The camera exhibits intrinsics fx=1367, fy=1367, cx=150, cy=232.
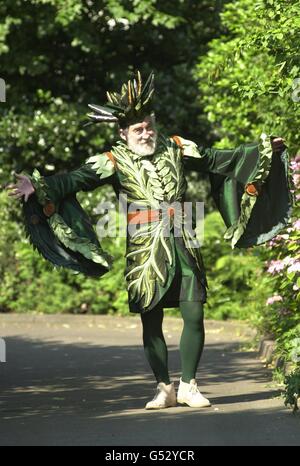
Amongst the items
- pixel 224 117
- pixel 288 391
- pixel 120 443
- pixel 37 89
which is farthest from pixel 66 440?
pixel 37 89

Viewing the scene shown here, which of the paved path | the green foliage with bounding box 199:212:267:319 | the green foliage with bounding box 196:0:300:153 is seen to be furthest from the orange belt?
the green foliage with bounding box 199:212:267:319

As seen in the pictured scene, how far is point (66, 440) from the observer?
796cm

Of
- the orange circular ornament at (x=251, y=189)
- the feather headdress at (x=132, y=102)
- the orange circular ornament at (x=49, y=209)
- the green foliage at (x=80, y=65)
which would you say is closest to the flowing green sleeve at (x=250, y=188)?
the orange circular ornament at (x=251, y=189)

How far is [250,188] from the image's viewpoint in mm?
9680

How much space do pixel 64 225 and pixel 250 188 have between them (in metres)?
1.35

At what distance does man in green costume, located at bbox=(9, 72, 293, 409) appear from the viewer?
9398 millimetres

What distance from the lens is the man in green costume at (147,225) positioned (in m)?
9.40

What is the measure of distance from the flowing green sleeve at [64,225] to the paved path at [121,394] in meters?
1.04

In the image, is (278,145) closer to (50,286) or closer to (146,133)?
(146,133)

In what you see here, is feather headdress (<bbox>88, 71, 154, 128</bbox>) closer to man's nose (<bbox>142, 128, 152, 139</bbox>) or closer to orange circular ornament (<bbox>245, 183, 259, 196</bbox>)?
man's nose (<bbox>142, 128, 152, 139</bbox>)

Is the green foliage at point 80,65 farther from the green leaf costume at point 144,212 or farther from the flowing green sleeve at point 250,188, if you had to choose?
the green leaf costume at point 144,212

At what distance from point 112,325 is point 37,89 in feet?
15.3

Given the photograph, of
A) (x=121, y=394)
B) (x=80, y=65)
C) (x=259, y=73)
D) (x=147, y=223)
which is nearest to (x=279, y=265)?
(x=121, y=394)

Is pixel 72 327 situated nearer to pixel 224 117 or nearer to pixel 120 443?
pixel 224 117
